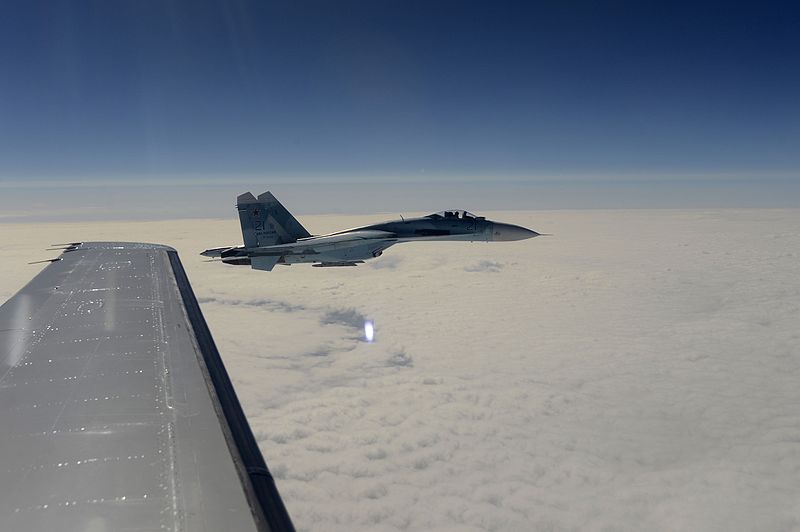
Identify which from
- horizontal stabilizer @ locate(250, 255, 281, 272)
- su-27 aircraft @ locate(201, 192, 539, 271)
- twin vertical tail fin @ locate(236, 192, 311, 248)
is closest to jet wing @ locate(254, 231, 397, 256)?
su-27 aircraft @ locate(201, 192, 539, 271)

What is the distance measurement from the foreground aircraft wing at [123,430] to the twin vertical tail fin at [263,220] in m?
23.0

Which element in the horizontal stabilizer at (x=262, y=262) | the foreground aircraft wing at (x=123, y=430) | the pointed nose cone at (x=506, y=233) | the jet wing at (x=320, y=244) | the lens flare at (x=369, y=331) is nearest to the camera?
the foreground aircraft wing at (x=123, y=430)

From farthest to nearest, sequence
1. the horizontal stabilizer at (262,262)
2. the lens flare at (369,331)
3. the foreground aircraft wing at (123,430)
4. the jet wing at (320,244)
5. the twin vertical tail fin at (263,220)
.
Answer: the lens flare at (369,331) < the twin vertical tail fin at (263,220) < the jet wing at (320,244) < the horizontal stabilizer at (262,262) < the foreground aircraft wing at (123,430)

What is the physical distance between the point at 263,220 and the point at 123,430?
97.3ft

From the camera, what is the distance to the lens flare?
50.9 metres

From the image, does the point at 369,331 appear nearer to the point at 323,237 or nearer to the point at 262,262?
the point at 323,237

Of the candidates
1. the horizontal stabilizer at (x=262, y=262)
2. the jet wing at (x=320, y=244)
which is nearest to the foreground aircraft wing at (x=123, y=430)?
the horizontal stabilizer at (x=262, y=262)

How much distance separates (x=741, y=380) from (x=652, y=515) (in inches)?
835

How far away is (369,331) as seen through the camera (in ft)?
175

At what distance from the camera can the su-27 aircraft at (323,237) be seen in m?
31.9

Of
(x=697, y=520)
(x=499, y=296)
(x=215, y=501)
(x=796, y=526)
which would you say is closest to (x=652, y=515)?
(x=697, y=520)

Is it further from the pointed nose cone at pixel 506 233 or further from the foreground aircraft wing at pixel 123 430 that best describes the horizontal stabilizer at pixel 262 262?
the foreground aircraft wing at pixel 123 430

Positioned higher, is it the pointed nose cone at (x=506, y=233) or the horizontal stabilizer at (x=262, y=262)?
the pointed nose cone at (x=506, y=233)

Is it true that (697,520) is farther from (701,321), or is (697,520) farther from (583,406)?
(701,321)
